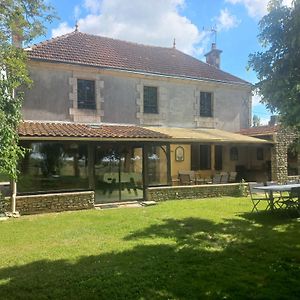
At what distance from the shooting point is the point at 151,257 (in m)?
8.16

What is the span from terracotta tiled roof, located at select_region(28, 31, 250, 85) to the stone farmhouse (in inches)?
3.0

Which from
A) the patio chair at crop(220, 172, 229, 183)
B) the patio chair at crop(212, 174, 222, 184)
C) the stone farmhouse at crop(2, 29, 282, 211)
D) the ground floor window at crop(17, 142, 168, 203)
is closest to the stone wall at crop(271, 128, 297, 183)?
the stone farmhouse at crop(2, 29, 282, 211)

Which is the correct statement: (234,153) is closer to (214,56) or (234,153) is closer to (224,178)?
(224,178)

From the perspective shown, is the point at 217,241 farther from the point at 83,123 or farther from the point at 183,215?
the point at 83,123

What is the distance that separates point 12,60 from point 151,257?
205 inches

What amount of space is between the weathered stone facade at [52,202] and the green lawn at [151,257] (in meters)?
1.25

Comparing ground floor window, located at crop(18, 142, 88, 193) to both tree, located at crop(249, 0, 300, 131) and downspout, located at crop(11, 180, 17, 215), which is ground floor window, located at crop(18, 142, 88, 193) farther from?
tree, located at crop(249, 0, 300, 131)

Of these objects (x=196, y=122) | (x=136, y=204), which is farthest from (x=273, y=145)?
(x=136, y=204)

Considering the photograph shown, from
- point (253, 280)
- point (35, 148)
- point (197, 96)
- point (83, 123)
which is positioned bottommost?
point (253, 280)

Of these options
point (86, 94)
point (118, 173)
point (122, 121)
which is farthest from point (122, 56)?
point (118, 173)

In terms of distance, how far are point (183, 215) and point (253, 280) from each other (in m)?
7.05

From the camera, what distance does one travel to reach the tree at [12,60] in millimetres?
7160

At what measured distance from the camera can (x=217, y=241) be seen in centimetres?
962

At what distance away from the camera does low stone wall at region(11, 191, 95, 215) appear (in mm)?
14648
